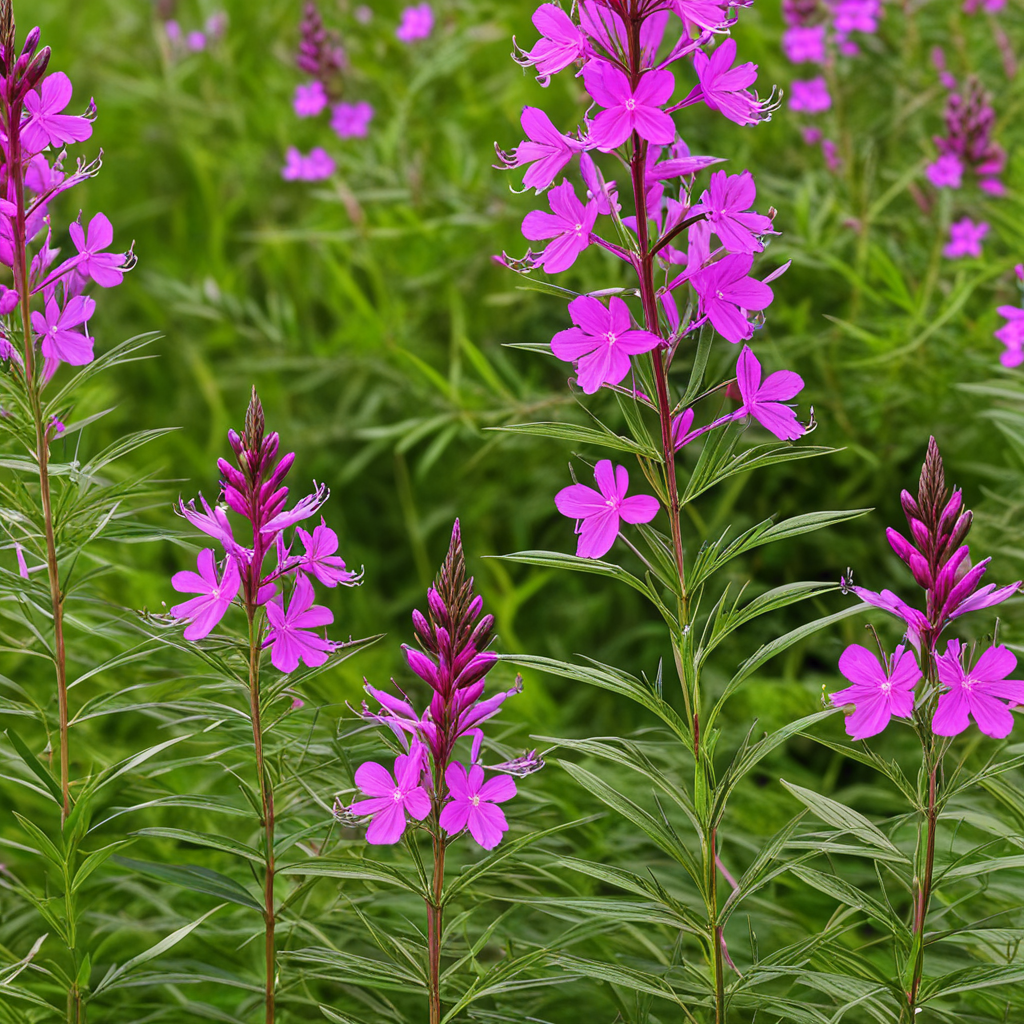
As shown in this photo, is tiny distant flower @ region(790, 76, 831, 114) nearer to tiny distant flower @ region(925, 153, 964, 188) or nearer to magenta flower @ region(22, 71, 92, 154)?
tiny distant flower @ region(925, 153, 964, 188)

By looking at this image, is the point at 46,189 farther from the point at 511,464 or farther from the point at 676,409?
the point at 511,464

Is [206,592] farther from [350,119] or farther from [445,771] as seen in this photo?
[350,119]

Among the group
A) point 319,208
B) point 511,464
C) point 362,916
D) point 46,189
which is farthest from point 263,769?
point 319,208

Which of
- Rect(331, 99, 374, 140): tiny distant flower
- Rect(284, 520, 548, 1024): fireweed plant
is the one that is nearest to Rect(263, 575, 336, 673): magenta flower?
Rect(284, 520, 548, 1024): fireweed plant

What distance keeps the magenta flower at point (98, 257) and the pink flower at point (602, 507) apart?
648 millimetres

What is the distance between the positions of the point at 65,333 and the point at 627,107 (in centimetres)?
78

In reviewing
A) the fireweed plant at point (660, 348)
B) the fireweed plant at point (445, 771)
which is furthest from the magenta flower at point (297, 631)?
the fireweed plant at point (660, 348)

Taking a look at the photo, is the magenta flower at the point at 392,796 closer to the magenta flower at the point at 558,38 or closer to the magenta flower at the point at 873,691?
the magenta flower at the point at 873,691

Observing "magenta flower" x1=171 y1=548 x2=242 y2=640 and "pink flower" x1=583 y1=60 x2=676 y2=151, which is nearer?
"pink flower" x1=583 y1=60 x2=676 y2=151

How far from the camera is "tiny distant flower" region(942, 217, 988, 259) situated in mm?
2531

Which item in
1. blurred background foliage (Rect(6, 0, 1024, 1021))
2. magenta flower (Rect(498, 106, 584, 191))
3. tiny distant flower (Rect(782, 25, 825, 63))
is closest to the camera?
magenta flower (Rect(498, 106, 584, 191))

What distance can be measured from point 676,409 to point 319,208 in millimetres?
2777

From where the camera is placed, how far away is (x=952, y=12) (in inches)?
120

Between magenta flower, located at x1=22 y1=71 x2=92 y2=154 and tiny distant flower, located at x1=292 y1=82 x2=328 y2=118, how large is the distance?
69.6 inches
